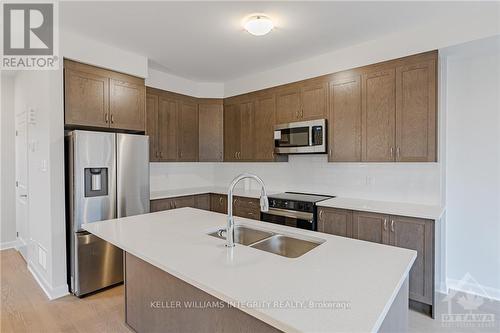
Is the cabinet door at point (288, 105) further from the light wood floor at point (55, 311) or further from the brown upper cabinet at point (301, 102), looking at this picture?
the light wood floor at point (55, 311)

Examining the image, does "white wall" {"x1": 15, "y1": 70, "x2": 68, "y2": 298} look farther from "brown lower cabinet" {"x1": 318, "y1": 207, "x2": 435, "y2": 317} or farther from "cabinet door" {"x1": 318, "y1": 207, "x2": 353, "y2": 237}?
"brown lower cabinet" {"x1": 318, "y1": 207, "x2": 435, "y2": 317}

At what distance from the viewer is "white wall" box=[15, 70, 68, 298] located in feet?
8.79

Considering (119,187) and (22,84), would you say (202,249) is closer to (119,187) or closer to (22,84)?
(119,187)

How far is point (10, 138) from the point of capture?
425 cm

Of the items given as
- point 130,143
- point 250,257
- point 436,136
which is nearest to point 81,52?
point 130,143

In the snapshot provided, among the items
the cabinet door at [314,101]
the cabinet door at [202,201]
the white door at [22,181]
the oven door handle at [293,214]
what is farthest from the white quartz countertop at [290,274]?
the white door at [22,181]

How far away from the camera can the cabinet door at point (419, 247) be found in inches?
93.7

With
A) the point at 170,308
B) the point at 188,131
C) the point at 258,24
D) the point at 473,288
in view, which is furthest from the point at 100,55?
the point at 473,288

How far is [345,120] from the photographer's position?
10.5ft

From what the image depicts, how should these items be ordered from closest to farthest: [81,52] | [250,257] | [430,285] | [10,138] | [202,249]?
[250,257]
[202,249]
[430,285]
[81,52]
[10,138]

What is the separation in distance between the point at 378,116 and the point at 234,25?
1.76 m

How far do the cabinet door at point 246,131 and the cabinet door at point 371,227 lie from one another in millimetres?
1854

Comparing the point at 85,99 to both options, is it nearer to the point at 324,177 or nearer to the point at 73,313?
the point at 73,313

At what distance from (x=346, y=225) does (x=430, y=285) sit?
0.85 metres
